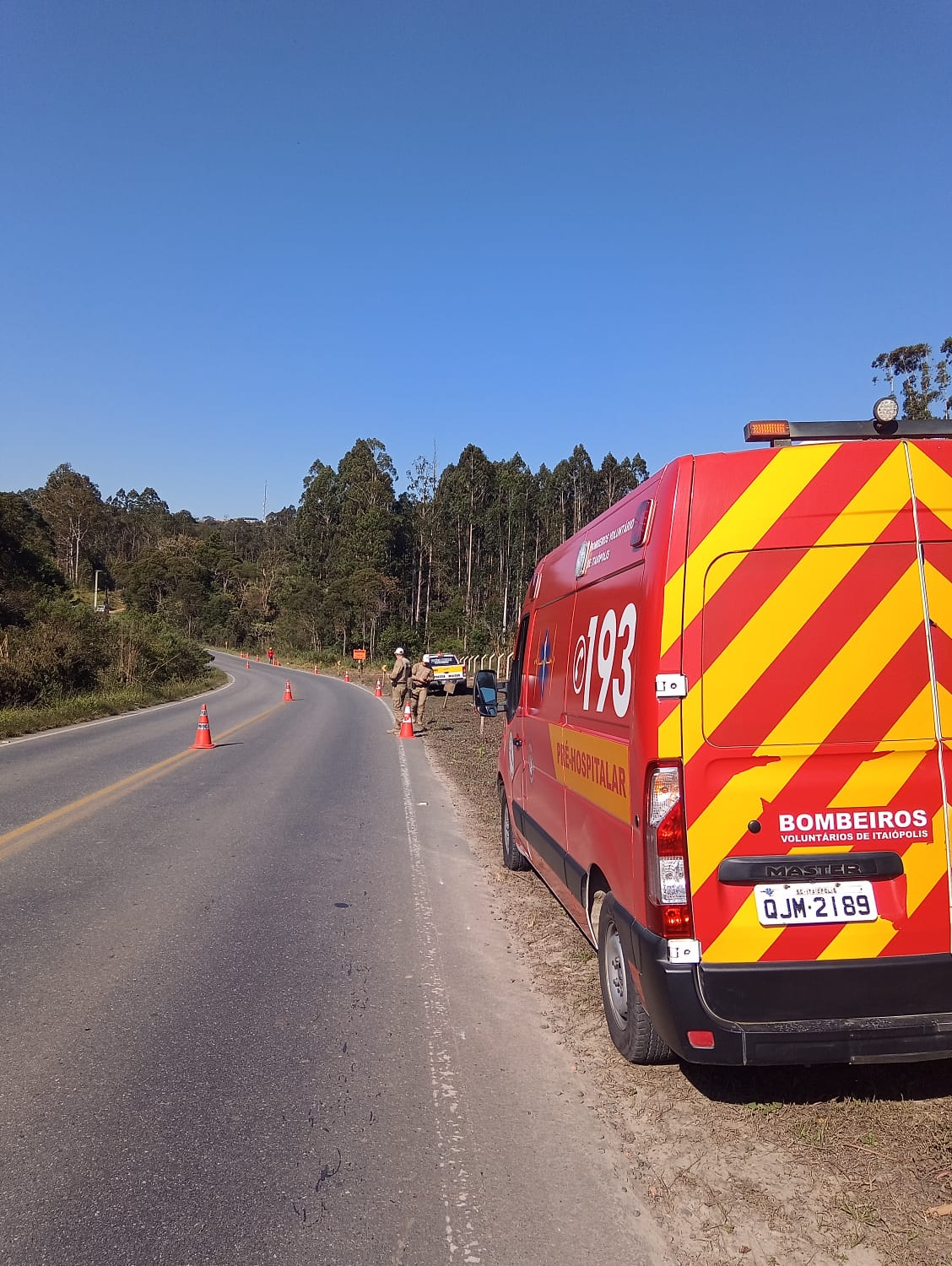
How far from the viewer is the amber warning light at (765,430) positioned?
3.69 meters

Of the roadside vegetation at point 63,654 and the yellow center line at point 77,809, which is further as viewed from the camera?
the roadside vegetation at point 63,654

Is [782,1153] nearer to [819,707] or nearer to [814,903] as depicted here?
[814,903]

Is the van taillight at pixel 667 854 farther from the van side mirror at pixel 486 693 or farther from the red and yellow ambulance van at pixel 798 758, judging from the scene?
the van side mirror at pixel 486 693

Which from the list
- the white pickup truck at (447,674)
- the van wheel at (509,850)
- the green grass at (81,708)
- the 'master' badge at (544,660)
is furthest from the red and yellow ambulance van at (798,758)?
the white pickup truck at (447,674)

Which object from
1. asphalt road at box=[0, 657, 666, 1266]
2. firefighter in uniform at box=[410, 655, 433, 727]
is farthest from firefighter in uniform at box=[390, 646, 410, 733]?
asphalt road at box=[0, 657, 666, 1266]

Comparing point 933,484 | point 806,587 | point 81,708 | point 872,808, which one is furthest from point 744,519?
point 81,708

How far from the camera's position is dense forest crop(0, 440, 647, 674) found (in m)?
72.4

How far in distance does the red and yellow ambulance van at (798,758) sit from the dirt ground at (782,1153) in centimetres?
35

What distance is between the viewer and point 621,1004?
4.05m

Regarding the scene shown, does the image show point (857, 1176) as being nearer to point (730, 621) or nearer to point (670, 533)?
point (730, 621)

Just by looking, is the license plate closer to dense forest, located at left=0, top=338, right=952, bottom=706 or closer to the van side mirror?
the van side mirror

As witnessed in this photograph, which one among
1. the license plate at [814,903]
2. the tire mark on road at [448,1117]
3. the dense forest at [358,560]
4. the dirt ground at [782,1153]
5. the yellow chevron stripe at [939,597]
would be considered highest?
Result: the dense forest at [358,560]

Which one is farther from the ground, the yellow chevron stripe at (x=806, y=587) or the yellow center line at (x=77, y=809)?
the yellow chevron stripe at (x=806, y=587)

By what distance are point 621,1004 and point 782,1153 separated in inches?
37.2
